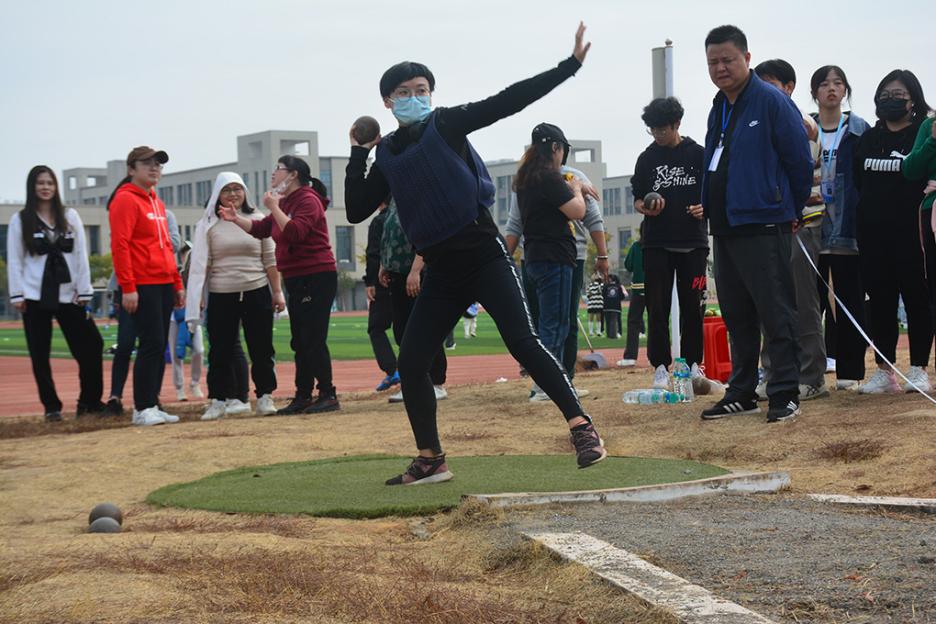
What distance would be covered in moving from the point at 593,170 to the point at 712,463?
440 feet

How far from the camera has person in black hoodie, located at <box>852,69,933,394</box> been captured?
885cm

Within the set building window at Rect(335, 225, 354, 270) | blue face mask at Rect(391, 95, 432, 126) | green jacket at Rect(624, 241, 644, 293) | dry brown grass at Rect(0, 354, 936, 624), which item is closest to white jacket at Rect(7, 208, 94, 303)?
dry brown grass at Rect(0, 354, 936, 624)

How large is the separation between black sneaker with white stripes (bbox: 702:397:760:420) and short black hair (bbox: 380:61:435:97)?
10.8 ft

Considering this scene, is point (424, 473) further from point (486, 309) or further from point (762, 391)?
point (762, 391)

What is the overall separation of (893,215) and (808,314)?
109 cm

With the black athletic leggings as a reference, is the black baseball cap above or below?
above

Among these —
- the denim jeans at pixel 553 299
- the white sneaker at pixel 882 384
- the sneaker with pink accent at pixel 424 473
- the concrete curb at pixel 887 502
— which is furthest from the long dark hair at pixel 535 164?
the concrete curb at pixel 887 502

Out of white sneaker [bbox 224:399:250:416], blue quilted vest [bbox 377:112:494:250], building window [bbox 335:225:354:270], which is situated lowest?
building window [bbox 335:225:354:270]

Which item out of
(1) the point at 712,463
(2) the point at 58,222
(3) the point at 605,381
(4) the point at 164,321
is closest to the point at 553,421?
(1) the point at 712,463

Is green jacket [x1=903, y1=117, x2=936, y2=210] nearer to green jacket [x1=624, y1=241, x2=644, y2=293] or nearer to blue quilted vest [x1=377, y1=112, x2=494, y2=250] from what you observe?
blue quilted vest [x1=377, y1=112, x2=494, y2=250]

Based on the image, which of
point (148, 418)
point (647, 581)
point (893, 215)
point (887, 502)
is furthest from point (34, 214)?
point (647, 581)

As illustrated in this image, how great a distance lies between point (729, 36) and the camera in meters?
8.25

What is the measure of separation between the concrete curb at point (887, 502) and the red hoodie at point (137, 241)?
6.62 metres

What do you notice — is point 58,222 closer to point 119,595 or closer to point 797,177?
point 797,177
